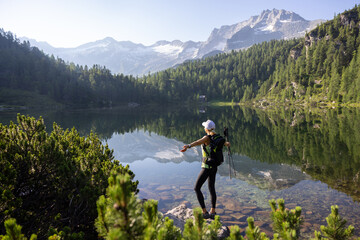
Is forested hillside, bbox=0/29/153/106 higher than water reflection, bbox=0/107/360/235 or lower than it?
higher

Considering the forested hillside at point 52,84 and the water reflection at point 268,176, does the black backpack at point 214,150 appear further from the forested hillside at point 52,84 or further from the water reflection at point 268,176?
the forested hillside at point 52,84

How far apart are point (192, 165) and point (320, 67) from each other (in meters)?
186

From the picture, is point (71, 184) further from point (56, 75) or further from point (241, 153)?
point (56, 75)

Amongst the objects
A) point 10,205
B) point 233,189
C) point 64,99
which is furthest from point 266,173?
point 64,99

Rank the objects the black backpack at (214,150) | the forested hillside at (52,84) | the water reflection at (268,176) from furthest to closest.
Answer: the forested hillside at (52,84), the water reflection at (268,176), the black backpack at (214,150)

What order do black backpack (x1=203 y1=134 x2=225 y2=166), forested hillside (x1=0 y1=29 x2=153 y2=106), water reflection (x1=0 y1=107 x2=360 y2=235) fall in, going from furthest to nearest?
forested hillside (x1=0 y1=29 x2=153 y2=106) → water reflection (x1=0 y1=107 x2=360 y2=235) → black backpack (x1=203 y1=134 x2=225 y2=166)

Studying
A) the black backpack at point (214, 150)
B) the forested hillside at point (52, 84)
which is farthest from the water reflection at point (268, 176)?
the forested hillside at point (52, 84)

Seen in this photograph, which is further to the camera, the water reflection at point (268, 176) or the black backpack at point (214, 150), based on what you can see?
the water reflection at point (268, 176)

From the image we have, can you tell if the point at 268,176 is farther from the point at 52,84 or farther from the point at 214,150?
the point at 52,84

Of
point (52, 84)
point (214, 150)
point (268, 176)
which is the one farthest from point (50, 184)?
point (52, 84)

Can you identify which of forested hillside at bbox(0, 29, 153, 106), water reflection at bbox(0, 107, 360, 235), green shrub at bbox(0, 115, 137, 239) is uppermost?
forested hillside at bbox(0, 29, 153, 106)

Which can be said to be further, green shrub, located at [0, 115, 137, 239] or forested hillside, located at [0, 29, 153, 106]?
forested hillside, located at [0, 29, 153, 106]

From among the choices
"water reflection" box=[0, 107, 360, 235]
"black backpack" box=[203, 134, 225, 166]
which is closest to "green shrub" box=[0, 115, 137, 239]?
"black backpack" box=[203, 134, 225, 166]

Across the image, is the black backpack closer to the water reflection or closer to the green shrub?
the green shrub
